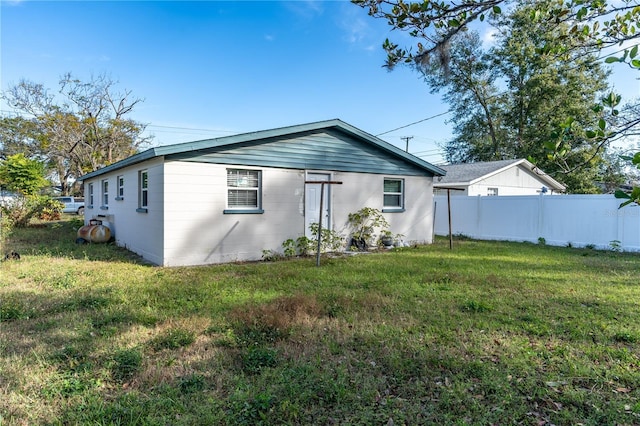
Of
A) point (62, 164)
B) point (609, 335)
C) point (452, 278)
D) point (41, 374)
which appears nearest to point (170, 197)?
point (41, 374)

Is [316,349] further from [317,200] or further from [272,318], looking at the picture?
[317,200]

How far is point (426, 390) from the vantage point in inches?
108

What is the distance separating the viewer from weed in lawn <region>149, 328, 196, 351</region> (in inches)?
134

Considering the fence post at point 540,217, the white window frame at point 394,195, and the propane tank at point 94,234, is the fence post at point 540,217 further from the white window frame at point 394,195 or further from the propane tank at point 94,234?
the propane tank at point 94,234

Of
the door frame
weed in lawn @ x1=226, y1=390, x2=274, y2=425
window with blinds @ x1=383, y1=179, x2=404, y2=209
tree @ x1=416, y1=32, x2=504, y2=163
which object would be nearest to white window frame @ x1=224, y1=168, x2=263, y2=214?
the door frame

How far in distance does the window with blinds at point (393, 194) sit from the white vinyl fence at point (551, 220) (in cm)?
431

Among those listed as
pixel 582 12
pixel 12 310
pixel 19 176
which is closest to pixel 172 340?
pixel 12 310

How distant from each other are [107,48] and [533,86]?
79.1ft

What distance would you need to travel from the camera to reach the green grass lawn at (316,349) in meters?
2.47

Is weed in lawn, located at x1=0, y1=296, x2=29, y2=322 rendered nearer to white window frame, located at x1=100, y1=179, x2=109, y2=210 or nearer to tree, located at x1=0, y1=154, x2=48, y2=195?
white window frame, located at x1=100, y1=179, x2=109, y2=210

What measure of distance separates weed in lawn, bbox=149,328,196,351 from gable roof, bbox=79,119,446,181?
4.51 m

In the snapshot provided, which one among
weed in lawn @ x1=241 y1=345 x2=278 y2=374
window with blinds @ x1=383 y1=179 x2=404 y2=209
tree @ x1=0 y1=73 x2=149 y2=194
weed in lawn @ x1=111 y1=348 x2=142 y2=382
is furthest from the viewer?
tree @ x1=0 y1=73 x2=149 y2=194

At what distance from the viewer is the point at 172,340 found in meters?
3.47

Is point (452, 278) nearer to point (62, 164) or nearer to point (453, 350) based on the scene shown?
point (453, 350)
